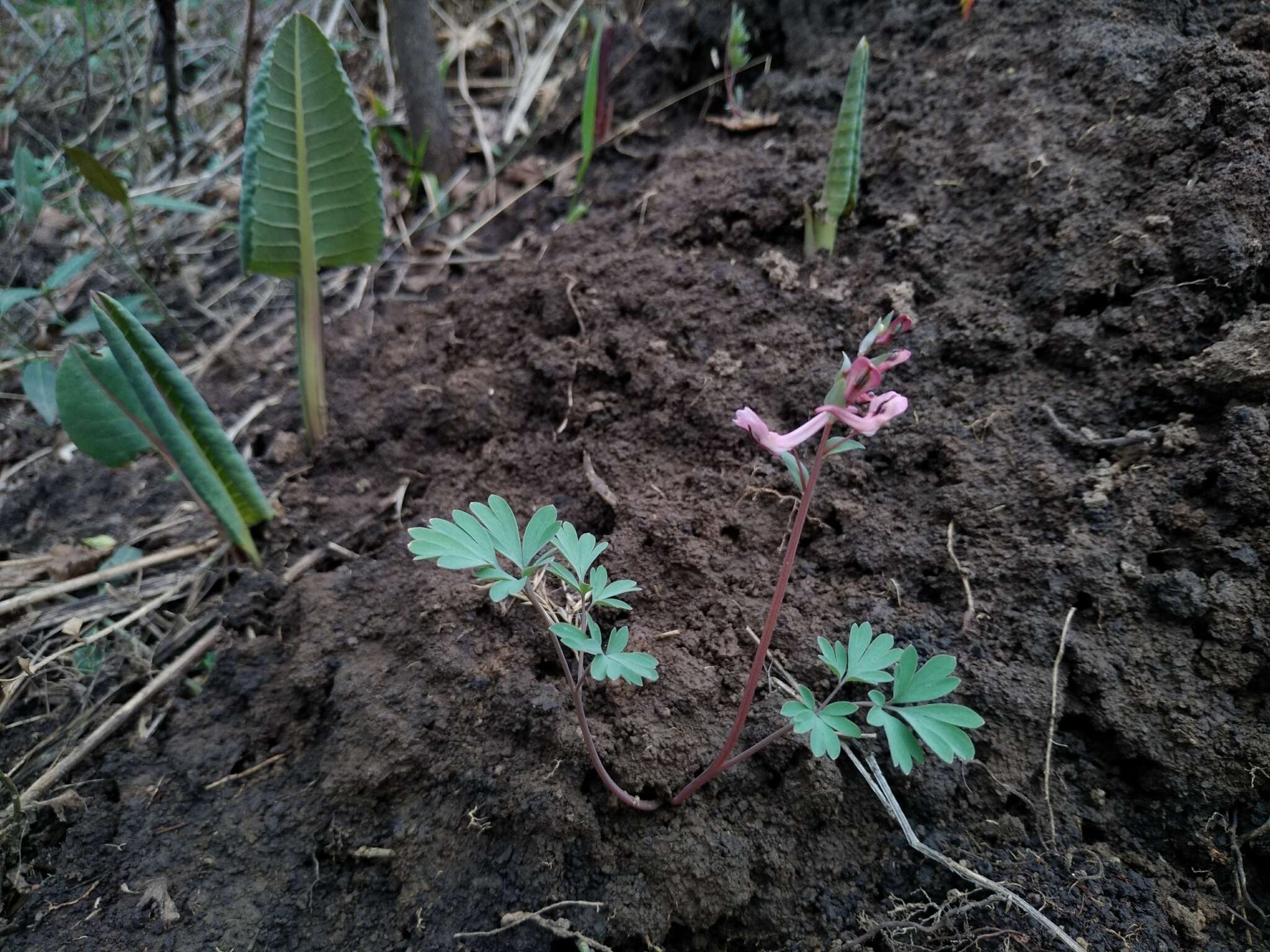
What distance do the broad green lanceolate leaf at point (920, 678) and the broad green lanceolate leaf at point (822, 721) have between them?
8 centimetres

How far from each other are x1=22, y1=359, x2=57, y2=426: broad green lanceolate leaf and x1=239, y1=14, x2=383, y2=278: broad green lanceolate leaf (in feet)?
2.14

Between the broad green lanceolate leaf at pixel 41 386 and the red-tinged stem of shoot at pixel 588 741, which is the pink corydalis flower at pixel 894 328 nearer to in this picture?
the red-tinged stem of shoot at pixel 588 741

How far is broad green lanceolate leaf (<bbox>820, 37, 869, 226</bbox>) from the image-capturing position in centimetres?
158

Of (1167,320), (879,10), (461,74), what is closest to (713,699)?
(1167,320)

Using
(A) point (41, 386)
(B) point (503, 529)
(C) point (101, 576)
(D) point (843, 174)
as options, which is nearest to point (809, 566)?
(B) point (503, 529)

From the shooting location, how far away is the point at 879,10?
205cm

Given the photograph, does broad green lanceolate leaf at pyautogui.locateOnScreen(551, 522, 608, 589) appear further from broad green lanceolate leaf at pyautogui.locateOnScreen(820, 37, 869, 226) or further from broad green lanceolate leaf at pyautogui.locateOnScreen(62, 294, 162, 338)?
broad green lanceolate leaf at pyautogui.locateOnScreen(62, 294, 162, 338)

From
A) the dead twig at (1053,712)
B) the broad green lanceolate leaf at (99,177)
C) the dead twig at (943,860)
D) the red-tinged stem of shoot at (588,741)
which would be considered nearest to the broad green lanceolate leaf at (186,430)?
the broad green lanceolate leaf at (99,177)

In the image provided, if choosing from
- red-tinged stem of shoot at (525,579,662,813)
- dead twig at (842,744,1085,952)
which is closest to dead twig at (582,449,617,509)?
red-tinged stem of shoot at (525,579,662,813)

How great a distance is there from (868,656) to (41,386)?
6.51 ft

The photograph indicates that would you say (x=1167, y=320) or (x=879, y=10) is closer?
(x=1167, y=320)

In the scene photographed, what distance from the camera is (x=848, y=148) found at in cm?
163

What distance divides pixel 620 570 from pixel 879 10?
1.80m

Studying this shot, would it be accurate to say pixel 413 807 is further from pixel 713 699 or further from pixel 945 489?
pixel 945 489
